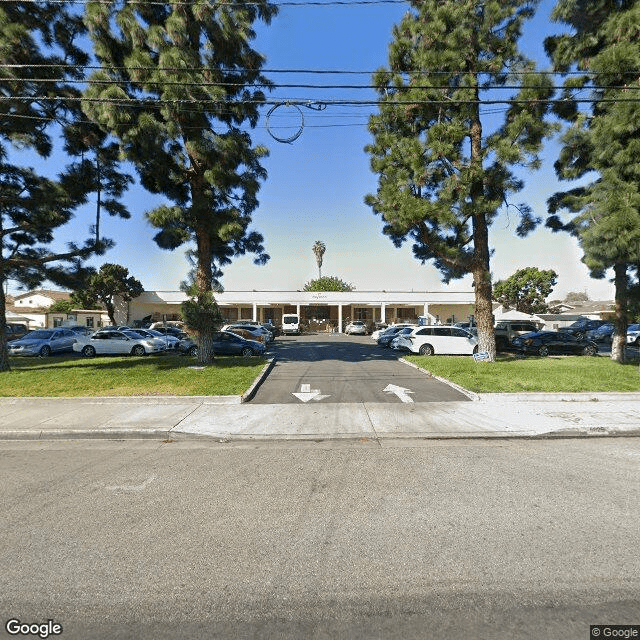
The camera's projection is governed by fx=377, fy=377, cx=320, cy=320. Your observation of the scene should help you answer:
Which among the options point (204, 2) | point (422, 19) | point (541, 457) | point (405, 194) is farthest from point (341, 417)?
point (422, 19)

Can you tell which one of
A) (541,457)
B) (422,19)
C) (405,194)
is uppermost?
(422,19)

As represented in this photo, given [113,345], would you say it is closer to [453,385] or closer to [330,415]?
[330,415]

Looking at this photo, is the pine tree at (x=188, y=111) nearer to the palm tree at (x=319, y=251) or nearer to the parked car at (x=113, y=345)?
the parked car at (x=113, y=345)

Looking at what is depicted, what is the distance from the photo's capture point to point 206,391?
382 inches

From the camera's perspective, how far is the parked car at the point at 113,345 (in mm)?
19781

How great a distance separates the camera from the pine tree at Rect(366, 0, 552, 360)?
1314 cm

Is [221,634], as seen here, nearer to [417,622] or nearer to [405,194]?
[417,622]

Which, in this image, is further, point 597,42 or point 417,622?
point 597,42

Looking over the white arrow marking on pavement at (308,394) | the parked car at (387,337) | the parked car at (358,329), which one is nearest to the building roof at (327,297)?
the parked car at (358,329)

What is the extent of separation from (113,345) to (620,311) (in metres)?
23.6

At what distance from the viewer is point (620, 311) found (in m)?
15.2

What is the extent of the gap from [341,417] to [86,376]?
28.2 feet

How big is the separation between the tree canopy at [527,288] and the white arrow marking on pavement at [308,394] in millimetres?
45374


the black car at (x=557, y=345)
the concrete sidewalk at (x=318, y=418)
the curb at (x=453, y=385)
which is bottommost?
the concrete sidewalk at (x=318, y=418)
